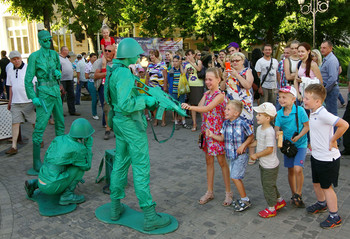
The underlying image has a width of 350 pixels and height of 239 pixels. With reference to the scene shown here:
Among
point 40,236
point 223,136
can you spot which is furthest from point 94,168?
point 223,136

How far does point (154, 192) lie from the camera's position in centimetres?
489

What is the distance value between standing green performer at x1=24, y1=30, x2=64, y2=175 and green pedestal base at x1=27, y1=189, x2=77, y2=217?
113 centimetres

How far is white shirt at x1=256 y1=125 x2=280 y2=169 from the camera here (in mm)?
3932

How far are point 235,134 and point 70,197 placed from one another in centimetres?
235

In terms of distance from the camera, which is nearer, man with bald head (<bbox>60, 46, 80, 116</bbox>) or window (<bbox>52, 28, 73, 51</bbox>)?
man with bald head (<bbox>60, 46, 80, 116</bbox>)

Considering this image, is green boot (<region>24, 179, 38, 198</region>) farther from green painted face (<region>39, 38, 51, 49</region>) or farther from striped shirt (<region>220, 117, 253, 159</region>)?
striped shirt (<region>220, 117, 253, 159</region>)

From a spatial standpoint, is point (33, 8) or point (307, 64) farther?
point (33, 8)

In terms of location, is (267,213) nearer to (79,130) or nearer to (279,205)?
(279,205)

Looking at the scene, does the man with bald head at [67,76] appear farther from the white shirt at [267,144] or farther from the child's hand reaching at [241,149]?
the white shirt at [267,144]

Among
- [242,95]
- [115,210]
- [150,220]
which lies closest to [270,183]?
[150,220]

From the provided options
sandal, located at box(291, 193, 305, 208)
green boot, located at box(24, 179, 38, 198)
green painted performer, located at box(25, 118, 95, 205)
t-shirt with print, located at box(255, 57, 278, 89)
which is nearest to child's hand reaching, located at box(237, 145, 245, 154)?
sandal, located at box(291, 193, 305, 208)

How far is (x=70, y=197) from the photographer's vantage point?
4.56m

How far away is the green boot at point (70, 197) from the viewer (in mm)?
4520

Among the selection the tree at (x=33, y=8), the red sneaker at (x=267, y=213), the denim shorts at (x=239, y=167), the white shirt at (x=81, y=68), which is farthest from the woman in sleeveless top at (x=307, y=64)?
the tree at (x=33, y=8)
